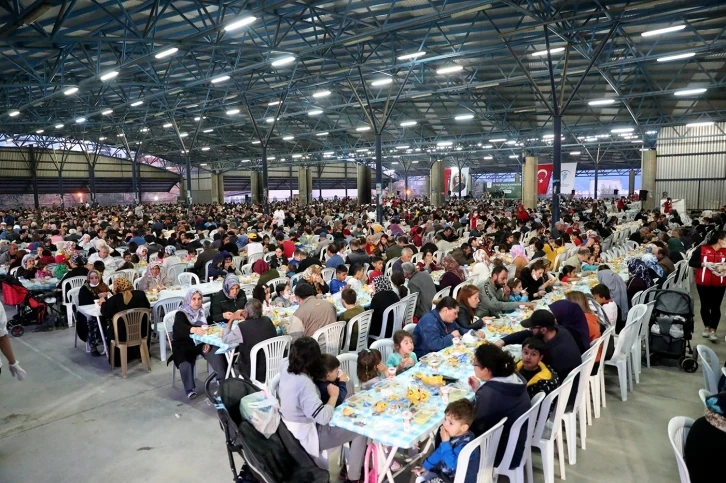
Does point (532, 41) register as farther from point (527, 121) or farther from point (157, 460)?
point (527, 121)

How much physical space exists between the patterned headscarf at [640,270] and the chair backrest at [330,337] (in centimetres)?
487

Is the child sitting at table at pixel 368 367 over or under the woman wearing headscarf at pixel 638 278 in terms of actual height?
under

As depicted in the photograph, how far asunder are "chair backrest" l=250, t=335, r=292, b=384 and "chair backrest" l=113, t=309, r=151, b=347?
2.42 m

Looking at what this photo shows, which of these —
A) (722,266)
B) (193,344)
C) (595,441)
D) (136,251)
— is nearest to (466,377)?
(595,441)

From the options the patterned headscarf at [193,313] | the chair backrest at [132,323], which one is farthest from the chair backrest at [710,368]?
the chair backrest at [132,323]

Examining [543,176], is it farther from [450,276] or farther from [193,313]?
[193,313]

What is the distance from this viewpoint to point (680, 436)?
304 cm

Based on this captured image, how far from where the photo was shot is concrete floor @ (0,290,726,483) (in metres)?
4.33

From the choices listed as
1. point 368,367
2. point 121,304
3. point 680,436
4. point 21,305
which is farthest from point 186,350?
point 21,305

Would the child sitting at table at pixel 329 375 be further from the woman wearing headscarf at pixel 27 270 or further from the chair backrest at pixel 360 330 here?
the woman wearing headscarf at pixel 27 270

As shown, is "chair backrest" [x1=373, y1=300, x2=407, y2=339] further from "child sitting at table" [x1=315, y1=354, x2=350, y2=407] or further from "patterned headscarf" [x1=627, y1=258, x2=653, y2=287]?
"patterned headscarf" [x1=627, y1=258, x2=653, y2=287]

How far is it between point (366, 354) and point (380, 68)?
12493 mm

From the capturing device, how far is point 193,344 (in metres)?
5.95

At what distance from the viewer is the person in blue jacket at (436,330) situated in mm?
5262
